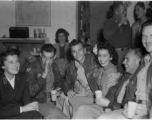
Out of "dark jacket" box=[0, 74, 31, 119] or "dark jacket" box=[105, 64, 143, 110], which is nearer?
"dark jacket" box=[0, 74, 31, 119]

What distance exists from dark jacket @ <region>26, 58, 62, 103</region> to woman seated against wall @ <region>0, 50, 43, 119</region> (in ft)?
1.05

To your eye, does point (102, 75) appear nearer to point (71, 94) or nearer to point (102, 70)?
point (102, 70)

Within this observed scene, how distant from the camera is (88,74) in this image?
102 inches

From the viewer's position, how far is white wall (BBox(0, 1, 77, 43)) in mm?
5289

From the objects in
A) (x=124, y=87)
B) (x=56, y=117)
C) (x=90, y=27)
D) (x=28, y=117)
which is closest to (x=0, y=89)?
(x=28, y=117)

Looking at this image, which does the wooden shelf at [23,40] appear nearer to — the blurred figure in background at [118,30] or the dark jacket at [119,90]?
the blurred figure in background at [118,30]

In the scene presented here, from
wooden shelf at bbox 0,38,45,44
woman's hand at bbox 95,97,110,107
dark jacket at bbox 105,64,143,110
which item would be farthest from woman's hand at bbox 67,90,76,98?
wooden shelf at bbox 0,38,45,44

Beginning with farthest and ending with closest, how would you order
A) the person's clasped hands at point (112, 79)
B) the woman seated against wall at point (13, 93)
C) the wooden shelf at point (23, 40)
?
the wooden shelf at point (23, 40) → the person's clasped hands at point (112, 79) → the woman seated against wall at point (13, 93)

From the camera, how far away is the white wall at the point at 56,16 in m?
5.29

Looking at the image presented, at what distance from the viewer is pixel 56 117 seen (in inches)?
76.8

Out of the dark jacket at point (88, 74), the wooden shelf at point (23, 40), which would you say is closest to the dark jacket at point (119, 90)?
the dark jacket at point (88, 74)

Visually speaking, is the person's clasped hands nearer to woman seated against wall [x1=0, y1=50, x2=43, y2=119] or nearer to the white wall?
woman seated against wall [x1=0, y1=50, x2=43, y2=119]

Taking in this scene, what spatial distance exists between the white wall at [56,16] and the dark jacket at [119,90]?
131 inches

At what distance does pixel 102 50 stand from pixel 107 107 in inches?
26.1
